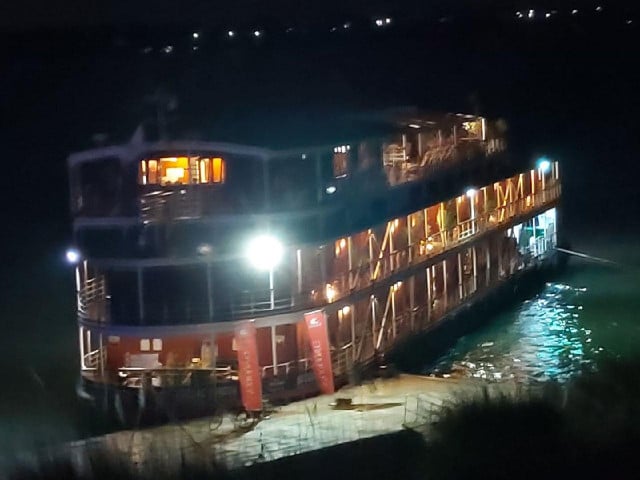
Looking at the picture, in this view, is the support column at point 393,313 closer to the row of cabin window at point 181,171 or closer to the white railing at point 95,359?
the row of cabin window at point 181,171

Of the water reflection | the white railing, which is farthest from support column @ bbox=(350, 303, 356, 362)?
the white railing

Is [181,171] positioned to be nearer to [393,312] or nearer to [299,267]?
[299,267]

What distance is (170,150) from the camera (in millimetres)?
15375

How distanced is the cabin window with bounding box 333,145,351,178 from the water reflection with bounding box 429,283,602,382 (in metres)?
3.39

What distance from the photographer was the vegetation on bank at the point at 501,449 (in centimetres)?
764

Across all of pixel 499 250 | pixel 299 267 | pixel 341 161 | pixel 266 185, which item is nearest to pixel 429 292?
pixel 341 161

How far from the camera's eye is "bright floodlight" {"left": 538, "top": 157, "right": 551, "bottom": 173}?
85.1 ft

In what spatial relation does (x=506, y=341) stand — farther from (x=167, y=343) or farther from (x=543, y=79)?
(x=543, y=79)

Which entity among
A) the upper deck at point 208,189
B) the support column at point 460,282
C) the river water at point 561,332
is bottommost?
the river water at point 561,332

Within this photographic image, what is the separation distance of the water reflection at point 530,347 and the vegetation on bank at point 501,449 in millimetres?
8211

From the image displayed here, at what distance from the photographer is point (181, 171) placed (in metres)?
15.5

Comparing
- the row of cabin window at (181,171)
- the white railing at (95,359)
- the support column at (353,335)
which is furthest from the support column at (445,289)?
the white railing at (95,359)

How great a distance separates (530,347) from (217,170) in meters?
8.11

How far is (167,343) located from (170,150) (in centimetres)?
232
